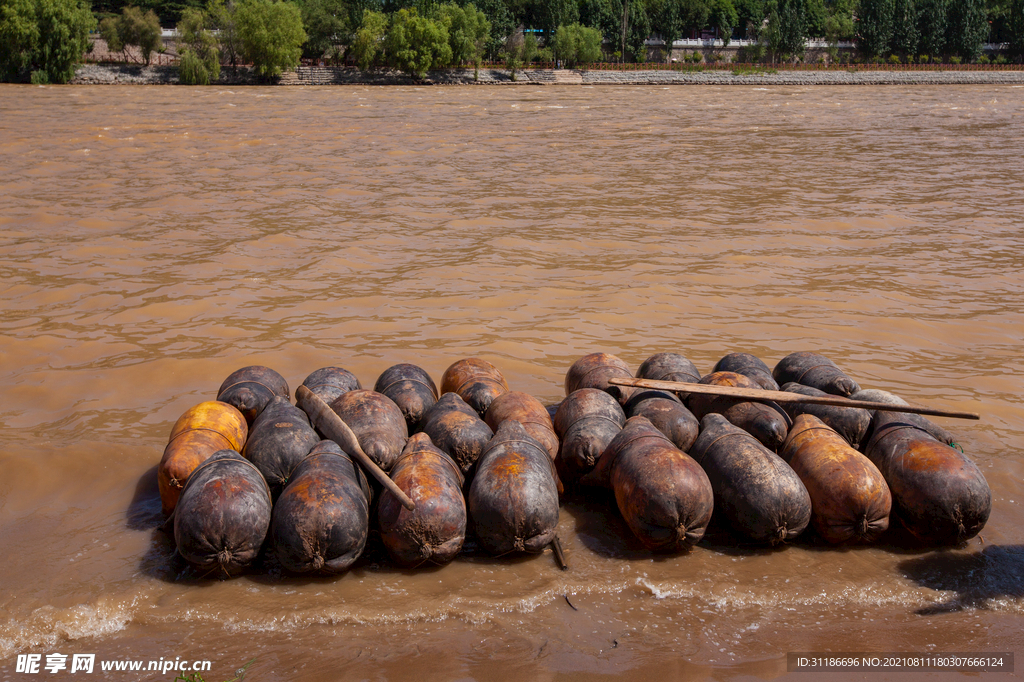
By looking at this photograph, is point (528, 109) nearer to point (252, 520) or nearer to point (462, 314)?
point (462, 314)

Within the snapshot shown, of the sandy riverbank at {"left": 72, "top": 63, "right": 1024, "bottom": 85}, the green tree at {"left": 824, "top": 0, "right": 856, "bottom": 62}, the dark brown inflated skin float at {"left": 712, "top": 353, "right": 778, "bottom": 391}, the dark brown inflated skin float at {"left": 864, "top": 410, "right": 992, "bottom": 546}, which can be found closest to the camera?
the dark brown inflated skin float at {"left": 864, "top": 410, "right": 992, "bottom": 546}

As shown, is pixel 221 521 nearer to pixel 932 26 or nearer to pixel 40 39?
pixel 40 39

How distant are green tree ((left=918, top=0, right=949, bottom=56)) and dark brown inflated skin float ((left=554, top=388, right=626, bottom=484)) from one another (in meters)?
101

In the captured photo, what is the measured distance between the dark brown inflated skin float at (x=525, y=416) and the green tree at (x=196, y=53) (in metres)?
60.5

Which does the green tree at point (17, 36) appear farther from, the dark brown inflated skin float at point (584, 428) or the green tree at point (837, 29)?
the green tree at point (837, 29)

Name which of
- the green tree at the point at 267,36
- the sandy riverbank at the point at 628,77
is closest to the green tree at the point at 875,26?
the sandy riverbank at the point at 628,77

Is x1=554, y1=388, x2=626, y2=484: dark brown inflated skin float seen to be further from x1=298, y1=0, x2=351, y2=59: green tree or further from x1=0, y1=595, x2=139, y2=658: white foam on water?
x1=298, y1=0, x2=351, y2=59: green tree

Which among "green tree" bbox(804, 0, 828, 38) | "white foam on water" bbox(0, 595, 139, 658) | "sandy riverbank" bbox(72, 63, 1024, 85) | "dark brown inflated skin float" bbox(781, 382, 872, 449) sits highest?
"green tree" bbox(804, 0, 828, 38)

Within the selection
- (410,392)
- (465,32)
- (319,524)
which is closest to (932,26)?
(465,32)

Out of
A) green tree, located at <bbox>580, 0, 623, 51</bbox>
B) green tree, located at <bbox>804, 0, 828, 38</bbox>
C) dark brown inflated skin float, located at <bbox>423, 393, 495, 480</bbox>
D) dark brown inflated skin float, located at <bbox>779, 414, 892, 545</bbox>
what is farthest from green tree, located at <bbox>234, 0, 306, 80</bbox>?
green tree, located at <bbox>804, 0, 828, 38</bbox>

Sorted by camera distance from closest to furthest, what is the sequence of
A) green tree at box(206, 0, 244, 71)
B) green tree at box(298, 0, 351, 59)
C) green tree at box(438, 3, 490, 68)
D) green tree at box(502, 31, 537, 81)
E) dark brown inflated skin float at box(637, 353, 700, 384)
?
dark brown inflated skin float at box(637, 353, 700, 384)
green tree at box(206, 0, 244, 71)
green tree at box(438, 3, 490, 68)
green tree at box(502, 31, 537, 81)
green tree at box(298, 0, 351, 59)

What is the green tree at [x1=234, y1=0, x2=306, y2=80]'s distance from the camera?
5991 centimetres

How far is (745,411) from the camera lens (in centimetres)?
532

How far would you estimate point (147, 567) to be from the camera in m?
4.49
